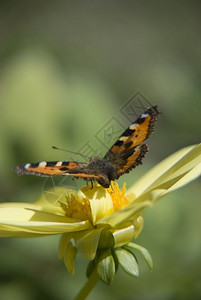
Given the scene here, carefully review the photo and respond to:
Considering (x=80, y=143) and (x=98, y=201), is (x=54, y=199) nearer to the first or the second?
(x=98, y=201)

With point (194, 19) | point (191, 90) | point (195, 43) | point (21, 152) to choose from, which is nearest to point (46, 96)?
point (21, 152)

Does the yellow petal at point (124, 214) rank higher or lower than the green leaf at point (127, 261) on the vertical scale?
higher

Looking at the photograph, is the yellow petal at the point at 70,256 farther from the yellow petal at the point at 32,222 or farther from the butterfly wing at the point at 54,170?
the butterfly wing at the point at 54,170

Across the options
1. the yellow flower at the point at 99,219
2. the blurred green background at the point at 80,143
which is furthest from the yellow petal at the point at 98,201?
the blurred green background at the point at 80,143

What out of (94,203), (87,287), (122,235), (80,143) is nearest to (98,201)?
(94,203)

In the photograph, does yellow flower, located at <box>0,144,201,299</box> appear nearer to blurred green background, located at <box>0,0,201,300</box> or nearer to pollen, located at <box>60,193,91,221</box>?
pollen, located at <box>60,193,91,221</box>

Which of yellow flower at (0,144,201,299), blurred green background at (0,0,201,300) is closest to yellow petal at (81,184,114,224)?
yellow flower at (0,144,201,299)
